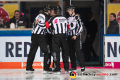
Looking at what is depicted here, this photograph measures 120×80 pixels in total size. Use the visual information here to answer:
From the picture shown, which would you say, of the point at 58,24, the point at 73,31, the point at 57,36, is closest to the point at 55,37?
the point at 57,36

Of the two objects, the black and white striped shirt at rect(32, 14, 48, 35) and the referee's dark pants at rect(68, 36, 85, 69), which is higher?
the black and white striped shirt at rect(32, 14, 48, 35)

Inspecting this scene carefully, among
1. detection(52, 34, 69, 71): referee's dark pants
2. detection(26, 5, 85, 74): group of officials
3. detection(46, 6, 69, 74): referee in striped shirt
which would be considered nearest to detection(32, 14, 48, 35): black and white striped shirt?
detection(26, 5, 85, 74): group of officials

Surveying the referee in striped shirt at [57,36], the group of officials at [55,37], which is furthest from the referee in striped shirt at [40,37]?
the referee in striped shirt at [57,36]

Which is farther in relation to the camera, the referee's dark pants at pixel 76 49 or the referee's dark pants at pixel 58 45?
the referee's dark pants at pixel 76 49

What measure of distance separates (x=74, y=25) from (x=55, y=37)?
0.68m

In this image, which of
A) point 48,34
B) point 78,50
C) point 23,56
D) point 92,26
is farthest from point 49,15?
point 92,26

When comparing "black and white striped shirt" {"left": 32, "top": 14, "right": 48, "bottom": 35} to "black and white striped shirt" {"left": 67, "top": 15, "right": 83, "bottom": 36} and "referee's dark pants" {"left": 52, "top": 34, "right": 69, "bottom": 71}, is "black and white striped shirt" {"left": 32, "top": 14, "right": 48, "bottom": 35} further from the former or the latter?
"black and white striped shirt" {"left": 67, "top": 15, "right": 83, "bottom": 36}

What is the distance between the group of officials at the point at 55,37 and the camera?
696 centimetres

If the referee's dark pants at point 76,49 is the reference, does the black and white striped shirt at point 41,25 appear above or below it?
above

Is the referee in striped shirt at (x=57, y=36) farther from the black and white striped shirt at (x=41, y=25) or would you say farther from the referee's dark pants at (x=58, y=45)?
the black and white striped shirt at (x=41, y=25)

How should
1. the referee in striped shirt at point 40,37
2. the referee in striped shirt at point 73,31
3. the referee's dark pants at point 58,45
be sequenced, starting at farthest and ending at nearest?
the referee in striped shirt at point 73,31
the referee in striped shirt at point 40,37
the referee's dark pants at point 58,45

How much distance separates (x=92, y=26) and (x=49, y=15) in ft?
9.88

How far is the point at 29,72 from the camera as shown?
23.8ft

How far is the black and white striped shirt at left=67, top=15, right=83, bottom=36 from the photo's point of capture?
23.8ft
